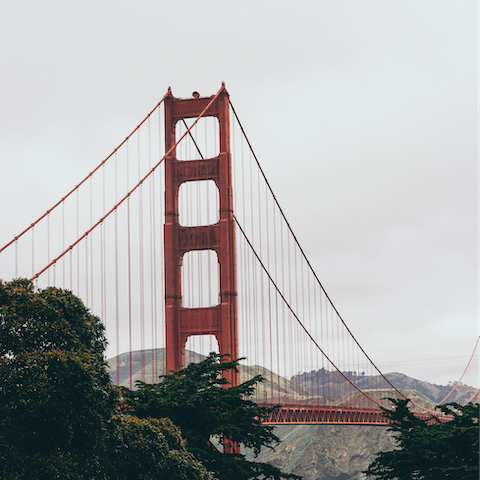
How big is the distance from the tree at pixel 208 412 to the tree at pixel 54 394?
10.6 meters

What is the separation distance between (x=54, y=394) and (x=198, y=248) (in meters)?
28.7

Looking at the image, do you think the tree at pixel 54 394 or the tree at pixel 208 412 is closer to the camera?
the tree at pixel 54 394

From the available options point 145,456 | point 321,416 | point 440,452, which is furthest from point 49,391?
point 321,416

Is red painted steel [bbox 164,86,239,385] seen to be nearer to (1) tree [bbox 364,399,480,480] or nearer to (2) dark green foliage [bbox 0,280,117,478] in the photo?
(1) tree [bbox 364,399,480,480]

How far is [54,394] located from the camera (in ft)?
61.5

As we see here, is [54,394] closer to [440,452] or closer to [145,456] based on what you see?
[145,456]

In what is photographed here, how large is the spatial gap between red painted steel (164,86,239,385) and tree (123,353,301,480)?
27.8ft

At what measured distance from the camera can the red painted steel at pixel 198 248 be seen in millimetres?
46000

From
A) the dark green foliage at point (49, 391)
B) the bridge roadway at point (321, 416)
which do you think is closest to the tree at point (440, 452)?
the bridge roadway at point (321, 416)

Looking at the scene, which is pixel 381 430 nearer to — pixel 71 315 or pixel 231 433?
pixel 231 433

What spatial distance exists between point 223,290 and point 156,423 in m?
21.9

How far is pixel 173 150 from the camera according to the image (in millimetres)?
49031

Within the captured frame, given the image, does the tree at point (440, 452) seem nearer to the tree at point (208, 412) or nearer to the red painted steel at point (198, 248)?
the tree at point (208, 412)

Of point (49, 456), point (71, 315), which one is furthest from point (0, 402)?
point (71, 315)
